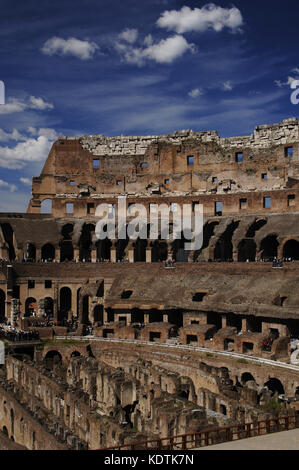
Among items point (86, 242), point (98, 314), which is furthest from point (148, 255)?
point (86, 242)

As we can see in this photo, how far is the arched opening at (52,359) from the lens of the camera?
3591 centimetres

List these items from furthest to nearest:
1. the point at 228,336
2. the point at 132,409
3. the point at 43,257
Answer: the point at 43,257, the point at 228,336, the point at 132,409

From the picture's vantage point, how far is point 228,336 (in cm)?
3325

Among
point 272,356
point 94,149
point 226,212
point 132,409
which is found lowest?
point 132,409

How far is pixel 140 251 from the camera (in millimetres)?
51844

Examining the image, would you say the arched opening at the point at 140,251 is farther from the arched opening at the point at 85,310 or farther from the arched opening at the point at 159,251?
the arched opening at the point at 85,310

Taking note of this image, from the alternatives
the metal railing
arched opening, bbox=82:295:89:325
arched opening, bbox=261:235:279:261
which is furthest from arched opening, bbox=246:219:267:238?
the metal railing

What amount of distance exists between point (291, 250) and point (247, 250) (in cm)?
407

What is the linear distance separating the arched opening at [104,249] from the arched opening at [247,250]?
48.9ft

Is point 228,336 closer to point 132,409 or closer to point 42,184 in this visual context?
point 132,409

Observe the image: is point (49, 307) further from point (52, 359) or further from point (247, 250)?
point (247, 250)

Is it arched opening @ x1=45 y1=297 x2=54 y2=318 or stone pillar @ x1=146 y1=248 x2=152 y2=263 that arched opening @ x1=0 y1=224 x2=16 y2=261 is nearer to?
arched opening @ x1=45 y1=297 x2=54 y2=318
